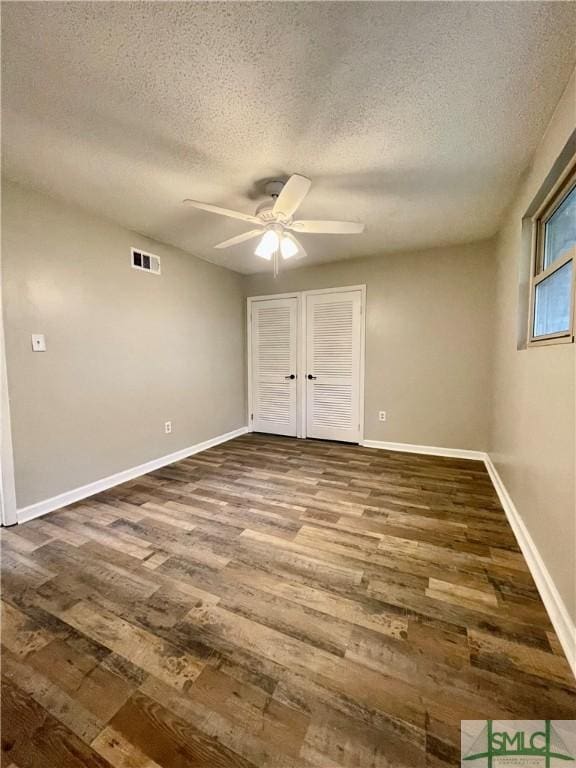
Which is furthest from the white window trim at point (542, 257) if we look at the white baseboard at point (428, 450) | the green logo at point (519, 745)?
the white baseboard at point (428, 450)

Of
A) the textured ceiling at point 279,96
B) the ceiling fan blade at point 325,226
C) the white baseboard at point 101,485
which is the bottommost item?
the white baseboard at point 101,485

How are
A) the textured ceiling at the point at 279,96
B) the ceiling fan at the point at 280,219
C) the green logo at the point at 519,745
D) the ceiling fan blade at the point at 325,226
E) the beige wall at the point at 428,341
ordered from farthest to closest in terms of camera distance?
1. the beige wall at the point at 428,341
2. the ceiling fan blade at the point at 325,226
3. the ceiling fan at the point at 280,219
4. the textured ceiling at the point at 279,96
5. the green logo at the point at 519,745

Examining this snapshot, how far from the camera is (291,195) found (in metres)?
1.85

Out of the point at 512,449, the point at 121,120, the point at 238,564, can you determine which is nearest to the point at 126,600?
the point at 238,564

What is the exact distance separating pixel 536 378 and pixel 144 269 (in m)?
3.42

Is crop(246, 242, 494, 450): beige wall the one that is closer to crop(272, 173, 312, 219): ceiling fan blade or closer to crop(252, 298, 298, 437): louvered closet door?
crop(252, 298, 298, 437): louvered closet door

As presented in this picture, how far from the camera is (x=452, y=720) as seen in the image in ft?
3.24

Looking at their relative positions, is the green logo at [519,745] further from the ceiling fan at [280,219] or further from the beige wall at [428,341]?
the beige wall at [428,341]

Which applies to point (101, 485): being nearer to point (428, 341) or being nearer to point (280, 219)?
point (280, 219)

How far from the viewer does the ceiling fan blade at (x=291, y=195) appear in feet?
5.65

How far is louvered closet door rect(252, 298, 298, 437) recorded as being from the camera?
14.3 ft

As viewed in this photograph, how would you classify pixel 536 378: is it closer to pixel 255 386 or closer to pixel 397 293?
pixel 397 293

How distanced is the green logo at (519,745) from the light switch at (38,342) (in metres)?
3.14

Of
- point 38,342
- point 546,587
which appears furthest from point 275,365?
point 546,587
